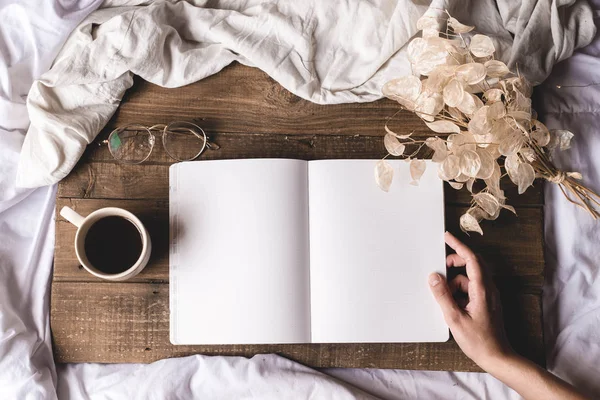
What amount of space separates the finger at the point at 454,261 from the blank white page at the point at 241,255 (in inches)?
9.1

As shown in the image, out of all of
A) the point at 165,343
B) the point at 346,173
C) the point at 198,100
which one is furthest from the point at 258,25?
the point at 165,343

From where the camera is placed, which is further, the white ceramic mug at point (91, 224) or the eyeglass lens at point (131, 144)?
the eyeglass lens at point (131, 144)

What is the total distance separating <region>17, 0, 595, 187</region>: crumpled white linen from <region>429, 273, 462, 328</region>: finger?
32 centimetres

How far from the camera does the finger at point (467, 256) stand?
0.82 metres

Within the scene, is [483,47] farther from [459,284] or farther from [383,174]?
[459,284]

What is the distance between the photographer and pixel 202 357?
2.88ft

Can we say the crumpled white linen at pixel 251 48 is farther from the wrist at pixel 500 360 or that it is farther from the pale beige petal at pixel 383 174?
the wrist at pixel 500 360

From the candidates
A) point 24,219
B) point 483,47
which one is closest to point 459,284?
point 483,47

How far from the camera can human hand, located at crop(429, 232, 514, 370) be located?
81 cm

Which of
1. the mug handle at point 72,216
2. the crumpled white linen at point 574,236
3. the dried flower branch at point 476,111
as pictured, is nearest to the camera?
the dried flower branch at point 476,111

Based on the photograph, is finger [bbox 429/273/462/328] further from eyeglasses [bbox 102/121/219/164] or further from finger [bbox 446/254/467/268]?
eyeglasses [bbox 102/121/219/164]

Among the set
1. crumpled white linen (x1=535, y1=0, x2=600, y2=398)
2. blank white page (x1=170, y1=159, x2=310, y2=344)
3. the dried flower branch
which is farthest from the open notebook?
crumpled white linen (x1=535, y1=0, x2=600, y2=398)

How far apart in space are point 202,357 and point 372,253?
0.33 meters

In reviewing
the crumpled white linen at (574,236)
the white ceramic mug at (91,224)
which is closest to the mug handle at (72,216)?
the white ceramic mug at (91,224)
